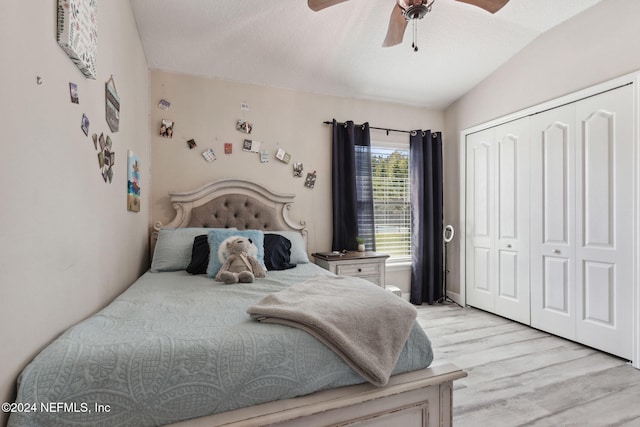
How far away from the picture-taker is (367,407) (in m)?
1.09

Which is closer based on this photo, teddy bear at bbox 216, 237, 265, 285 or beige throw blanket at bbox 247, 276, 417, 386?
beige throw blanket at bbox 247, 276, 417, 386

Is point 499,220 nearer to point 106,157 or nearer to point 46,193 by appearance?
point 106,157

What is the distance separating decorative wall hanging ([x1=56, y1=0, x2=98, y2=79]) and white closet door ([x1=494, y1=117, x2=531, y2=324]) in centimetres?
347

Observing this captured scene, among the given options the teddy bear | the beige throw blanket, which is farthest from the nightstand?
the beige throw blanket

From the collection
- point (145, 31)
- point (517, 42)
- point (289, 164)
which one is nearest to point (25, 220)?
point (145, 31)

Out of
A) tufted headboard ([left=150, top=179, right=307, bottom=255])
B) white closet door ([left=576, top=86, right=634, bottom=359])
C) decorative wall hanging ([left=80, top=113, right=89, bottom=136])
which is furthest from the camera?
tufted headboard ([left=150, top=179, right=307, bottom=255])

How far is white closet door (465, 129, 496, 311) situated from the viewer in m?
3.40

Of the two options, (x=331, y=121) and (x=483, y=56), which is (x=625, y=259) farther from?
(x=331, y=121)

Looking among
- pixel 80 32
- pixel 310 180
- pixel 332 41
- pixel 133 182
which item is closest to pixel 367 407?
pixel 80 32

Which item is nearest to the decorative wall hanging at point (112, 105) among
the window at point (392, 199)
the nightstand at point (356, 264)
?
the nightstand at point (356, 264)

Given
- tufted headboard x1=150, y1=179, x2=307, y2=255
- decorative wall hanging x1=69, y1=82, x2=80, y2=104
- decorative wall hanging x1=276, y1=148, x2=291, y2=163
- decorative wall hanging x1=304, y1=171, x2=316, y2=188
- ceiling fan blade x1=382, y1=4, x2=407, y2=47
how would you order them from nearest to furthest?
decorative wall hanging x1=69, y1=82, x2=80, y2=104
ceiling fan blade x1=382, y1=4, x2=407, y2=47
tufted headboard x1=150, y1=179, x2=307, y2=255
decorative wall hanging x1=276, y1=148, x2=291, y2=163
decorative wall hanging x1=304, y1=171, x2=316, y2=188

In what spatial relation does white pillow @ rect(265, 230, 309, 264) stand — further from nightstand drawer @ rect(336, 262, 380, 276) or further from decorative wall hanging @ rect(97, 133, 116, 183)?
decorative wall hanging @ rect(97, 133, 116, 183)

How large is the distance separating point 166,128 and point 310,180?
147cm

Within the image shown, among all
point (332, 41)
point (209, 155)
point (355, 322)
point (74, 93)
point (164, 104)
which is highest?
point (332, 41)
